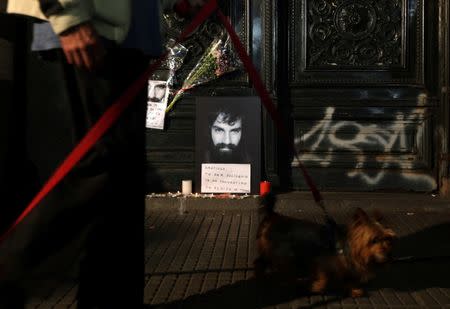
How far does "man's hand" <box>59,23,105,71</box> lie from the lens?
2334mm

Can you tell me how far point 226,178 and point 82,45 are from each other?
4499 millimetres

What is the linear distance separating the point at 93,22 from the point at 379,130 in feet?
16.0

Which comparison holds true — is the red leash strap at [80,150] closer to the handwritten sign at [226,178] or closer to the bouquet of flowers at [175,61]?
the handwritten sign at [226,178]

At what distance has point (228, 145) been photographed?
22.4 ft

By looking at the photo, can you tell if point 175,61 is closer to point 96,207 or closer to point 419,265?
point 419,265

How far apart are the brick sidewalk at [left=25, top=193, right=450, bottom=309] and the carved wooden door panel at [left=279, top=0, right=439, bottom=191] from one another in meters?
0.32

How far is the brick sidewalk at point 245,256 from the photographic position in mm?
3670

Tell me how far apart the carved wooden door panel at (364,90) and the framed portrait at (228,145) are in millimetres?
446

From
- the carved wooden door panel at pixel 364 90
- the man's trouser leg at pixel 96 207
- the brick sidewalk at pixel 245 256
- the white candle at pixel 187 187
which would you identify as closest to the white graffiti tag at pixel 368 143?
the carved wooden door panel at pixel 364 90

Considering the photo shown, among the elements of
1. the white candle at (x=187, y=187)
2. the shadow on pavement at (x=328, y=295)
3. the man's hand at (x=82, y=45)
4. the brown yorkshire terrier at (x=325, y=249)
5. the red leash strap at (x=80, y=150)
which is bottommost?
the shadow on pavement at (x=328, y=295)

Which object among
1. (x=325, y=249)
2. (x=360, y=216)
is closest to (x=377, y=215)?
(x=360, y=216)

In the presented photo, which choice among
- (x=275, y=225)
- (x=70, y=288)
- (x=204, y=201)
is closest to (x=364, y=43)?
(x=204, y=201)

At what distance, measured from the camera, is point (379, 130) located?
270 inches

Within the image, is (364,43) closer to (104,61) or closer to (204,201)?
(204,201)
